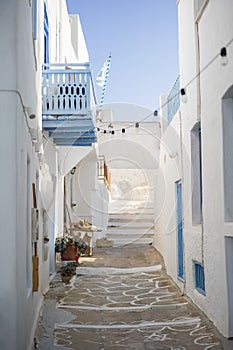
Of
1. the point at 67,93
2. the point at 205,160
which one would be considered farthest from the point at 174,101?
the point at 205,160

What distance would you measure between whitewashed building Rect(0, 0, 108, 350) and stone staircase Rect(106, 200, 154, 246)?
1.22 m

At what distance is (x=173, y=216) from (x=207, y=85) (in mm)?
5070

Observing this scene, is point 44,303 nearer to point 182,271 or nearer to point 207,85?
point 182,271

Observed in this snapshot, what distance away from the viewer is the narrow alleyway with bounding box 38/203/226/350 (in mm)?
6801

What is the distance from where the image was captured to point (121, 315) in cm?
851

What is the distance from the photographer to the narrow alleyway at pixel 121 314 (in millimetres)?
6801

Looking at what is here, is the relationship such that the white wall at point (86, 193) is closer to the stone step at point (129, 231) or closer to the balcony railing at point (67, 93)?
the stone step at point (129, 231)

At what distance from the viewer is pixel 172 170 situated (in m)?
12.1

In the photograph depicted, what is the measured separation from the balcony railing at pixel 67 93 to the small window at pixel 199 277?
436 centimetres

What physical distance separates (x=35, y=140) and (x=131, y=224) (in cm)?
1455

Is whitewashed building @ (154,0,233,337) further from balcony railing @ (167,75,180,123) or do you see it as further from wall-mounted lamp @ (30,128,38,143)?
wall-mounted lamp @ (30,128,38,143)

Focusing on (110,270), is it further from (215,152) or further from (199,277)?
(215,152)

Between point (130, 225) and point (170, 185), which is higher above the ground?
point (170, 185)

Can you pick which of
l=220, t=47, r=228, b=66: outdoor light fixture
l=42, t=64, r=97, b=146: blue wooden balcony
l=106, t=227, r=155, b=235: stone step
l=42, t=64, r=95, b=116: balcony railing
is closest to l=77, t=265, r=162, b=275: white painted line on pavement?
l=42, t=64, r=97, b=146: blue wooden balcony
